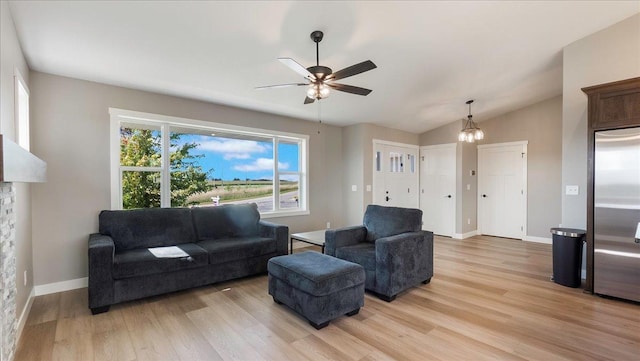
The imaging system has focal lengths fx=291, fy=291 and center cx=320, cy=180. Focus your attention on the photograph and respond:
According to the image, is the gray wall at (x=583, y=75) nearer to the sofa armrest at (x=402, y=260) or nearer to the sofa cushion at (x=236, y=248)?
the sofa armrest at (x=402, y=260)

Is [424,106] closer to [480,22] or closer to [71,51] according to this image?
[480,22]

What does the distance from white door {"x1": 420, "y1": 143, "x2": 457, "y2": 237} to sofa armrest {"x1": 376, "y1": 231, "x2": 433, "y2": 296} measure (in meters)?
3.40

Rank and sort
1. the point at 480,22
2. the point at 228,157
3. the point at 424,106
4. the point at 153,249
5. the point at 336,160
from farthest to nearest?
1. the point at 336,160
2. the point at 424,106
3. the point at 228,157
4. the point at 153,249
5. the point at 480,22

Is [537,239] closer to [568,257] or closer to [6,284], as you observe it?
[568,257]

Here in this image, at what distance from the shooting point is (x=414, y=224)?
352 centimetres

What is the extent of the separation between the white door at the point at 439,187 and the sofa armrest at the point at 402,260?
3.40 metres

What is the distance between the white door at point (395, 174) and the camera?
6.16 m

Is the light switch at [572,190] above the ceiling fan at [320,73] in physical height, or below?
below

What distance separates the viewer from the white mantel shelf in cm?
124

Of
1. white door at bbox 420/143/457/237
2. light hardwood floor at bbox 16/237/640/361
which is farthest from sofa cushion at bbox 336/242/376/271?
white door at bbox 420/143/457/237

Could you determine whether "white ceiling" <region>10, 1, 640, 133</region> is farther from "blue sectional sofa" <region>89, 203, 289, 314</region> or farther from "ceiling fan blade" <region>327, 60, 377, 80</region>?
"blue sectional sofa" <region>89, 203, 289, 314</region>

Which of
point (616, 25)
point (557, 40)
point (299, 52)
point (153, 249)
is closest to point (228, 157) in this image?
point (153, 249)

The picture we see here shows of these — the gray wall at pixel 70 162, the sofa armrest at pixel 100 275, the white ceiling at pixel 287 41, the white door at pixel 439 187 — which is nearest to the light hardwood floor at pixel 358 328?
the sofa armrest at pixel 100 275

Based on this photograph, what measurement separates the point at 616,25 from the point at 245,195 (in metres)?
5.36
